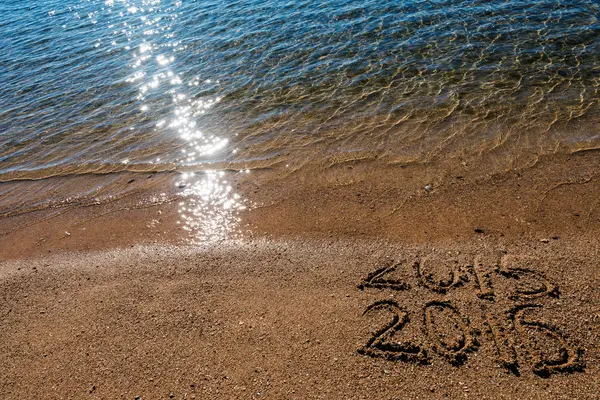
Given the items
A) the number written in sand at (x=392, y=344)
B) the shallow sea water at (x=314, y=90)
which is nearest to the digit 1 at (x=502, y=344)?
the number written in sand at (x=392, y=344)

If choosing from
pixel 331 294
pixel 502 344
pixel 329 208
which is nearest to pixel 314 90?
pixel 329 208

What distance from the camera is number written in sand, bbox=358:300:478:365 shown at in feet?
13.7

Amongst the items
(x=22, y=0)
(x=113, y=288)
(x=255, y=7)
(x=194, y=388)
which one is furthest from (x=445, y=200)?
(x=22, y=0)

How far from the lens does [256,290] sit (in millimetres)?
5227

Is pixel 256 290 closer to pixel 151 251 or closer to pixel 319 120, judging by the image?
pixel 151 251

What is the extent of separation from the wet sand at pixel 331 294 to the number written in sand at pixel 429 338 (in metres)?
0.02

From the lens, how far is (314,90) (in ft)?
33.3

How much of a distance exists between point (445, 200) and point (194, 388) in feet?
14.4

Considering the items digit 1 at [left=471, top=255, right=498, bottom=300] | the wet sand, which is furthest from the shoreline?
digit 1 at [left=471, top=255, right=498, bottom=300]

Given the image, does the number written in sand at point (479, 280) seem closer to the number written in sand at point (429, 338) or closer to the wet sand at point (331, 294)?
the wet sand at point (331, 294)

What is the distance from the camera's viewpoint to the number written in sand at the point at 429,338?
418 cm

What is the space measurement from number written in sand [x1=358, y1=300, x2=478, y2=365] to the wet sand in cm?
2

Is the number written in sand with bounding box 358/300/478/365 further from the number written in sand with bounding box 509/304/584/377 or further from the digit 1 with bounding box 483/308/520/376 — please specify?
the number written in sand with bounding box 509/304/584/377

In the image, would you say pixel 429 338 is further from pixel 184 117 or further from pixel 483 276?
pixel 184 117
